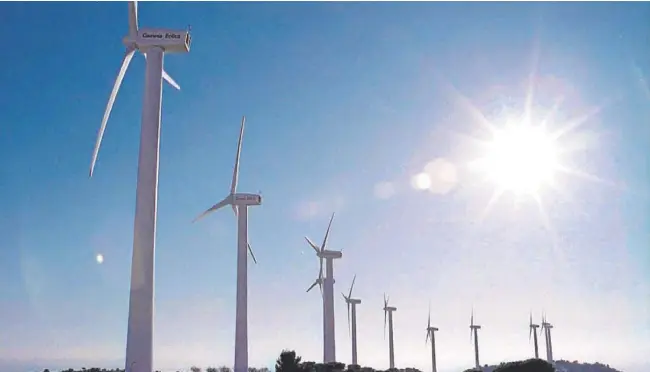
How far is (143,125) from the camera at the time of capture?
189ft

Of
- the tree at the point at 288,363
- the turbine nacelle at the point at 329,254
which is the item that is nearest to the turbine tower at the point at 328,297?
the turbine nacelle at the point at 329,254

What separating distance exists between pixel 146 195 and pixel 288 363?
187 feet

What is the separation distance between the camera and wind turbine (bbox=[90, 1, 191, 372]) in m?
52.5

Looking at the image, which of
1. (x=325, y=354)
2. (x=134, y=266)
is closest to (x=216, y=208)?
(x=325, y=354)

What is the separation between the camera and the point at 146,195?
2175 inches

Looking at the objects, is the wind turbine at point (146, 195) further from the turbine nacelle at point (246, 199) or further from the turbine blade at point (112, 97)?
the turbine nacelle at point (246, 199)

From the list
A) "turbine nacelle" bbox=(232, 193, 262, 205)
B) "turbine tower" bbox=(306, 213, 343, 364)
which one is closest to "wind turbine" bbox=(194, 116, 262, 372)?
"turbine nacelle" bbox=(232, 193, 262, 205)

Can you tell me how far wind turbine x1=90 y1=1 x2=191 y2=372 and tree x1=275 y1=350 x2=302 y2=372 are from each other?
5421 cm

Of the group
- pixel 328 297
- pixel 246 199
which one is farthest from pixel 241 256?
pixel 328 297

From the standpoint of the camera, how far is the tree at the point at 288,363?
104375 mm

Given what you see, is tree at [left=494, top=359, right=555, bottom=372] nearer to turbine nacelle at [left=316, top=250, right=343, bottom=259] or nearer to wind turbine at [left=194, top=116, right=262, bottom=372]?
wind turbine at [left=194, top=116, right=262, bottom=372]

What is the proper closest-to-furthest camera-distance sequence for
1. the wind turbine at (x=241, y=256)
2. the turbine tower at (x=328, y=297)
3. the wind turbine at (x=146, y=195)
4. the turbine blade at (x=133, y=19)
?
1. the wind turbine at (x=146, y=195)
2. the turbine blade at (x=133, y=19)
3. the wind turbine at (x=241, y=256)
4. the turbine tower at (x=328, y=297)

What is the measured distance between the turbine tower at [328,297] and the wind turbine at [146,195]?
84.5m

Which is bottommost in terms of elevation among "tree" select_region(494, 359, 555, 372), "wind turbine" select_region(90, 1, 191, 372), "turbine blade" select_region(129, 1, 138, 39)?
"tree" select_region(494, 359, 555, 372)
